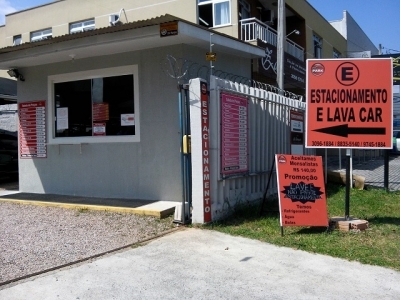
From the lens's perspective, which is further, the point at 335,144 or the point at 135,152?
the point at 135,152

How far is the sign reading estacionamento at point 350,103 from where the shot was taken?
23.6 ft

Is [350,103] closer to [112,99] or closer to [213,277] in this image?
[213,277]

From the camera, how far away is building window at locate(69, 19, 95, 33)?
63.3 feet

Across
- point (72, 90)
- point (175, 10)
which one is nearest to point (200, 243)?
point (72, 90)

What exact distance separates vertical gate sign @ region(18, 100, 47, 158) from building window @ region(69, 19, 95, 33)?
9393 mm

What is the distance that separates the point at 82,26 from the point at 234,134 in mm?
13903

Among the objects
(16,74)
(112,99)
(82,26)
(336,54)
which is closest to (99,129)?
(112,99)

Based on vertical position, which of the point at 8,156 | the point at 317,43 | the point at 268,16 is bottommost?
the point at 8,156

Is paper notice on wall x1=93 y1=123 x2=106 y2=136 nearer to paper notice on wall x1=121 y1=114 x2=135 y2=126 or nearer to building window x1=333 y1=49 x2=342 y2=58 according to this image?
paper notice on wall x1=121 y1=114 x2=135 y2=126

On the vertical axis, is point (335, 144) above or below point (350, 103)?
below

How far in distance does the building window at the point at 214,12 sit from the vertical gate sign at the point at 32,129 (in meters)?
7.34

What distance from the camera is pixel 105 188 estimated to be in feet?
31.5

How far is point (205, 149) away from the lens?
23.9 feet

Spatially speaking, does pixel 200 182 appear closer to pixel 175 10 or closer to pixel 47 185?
→ pixel 47 185
